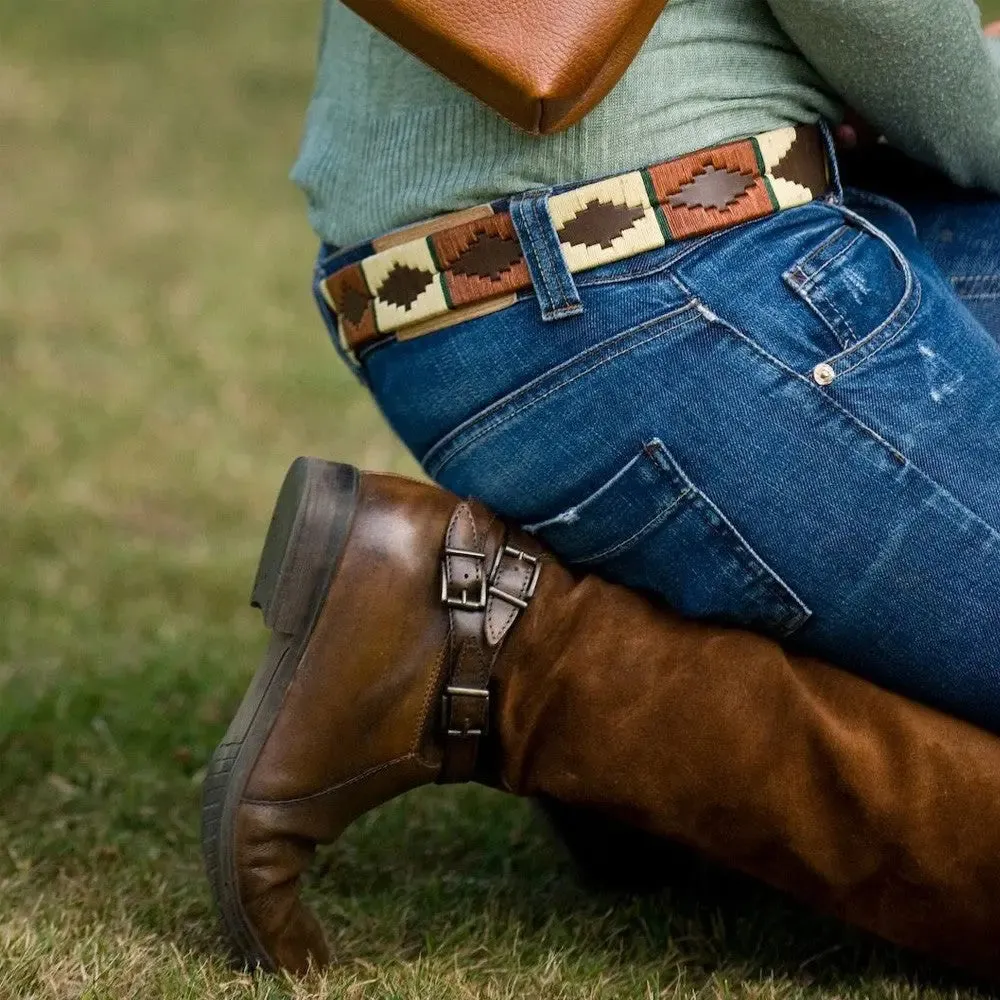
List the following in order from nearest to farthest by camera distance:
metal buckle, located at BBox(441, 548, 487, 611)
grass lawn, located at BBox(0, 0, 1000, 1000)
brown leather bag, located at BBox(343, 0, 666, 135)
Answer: brown leather bag, located at BBox(343, 0, 666, 135) → metal buckle, located at BBox(441, 548, 487, 611) → grass lawn, located at BBox(0, 0, 1000, 1000)

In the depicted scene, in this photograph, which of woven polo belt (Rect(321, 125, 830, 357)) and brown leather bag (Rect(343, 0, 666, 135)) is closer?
brown leather bag (Rect(343, 0, 666, 135))

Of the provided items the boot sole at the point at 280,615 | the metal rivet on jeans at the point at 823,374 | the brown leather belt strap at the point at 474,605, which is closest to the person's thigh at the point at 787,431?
the metal rivet on jeans at the point at 823,374

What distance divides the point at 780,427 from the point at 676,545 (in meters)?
0.17

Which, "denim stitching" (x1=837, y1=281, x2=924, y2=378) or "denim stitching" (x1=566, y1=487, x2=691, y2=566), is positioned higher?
"denim stitching" (x1=837, y1=281, x2=924, y2=378)

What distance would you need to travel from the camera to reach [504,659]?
67.1 inches

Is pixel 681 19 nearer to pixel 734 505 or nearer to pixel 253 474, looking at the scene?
pixel 734 505

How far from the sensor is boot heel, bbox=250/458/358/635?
1649 millimetres

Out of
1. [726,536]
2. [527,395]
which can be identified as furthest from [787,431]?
[527,395]

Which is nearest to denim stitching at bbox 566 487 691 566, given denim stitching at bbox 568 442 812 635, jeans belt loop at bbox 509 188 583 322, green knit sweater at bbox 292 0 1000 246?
denim stitching at bbox 568 442 812 635

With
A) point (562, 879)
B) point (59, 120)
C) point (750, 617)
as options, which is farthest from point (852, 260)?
point (59, 120)

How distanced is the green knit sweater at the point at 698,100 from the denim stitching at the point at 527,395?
0.17 meters

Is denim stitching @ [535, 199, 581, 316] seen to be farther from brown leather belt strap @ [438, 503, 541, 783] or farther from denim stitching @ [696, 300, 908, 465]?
brown leather belt strap @ [438, 503, 541, 783]

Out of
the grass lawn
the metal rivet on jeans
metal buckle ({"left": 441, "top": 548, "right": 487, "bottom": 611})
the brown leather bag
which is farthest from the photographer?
the grass lawn

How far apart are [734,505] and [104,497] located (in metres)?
2.40
